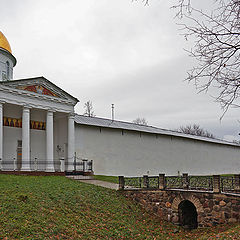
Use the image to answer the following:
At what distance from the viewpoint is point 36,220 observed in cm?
984

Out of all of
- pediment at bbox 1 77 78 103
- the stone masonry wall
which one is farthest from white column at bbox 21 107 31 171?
the stone masonry wall

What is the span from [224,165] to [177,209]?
27686mm

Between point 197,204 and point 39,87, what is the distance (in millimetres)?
13752

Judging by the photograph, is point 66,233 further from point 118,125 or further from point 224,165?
point 224,165

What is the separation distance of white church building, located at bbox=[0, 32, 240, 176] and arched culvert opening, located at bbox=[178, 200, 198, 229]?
32.2ft

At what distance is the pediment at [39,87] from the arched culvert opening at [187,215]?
12.6m

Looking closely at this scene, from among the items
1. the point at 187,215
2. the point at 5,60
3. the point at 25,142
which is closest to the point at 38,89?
the point at 25,142

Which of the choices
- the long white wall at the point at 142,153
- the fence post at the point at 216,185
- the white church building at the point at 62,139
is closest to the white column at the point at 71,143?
the white church building at the point at 62,139

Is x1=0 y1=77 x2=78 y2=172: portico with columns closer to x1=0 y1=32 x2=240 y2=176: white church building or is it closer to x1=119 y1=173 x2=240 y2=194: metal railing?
x1=0 y1=32 x2=240 y2=176: white church building

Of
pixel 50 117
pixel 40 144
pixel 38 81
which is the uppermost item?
pixel 38 81

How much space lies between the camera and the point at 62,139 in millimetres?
25422

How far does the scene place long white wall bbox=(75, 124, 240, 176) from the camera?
84.9ft

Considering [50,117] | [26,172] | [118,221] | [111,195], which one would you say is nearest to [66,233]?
[118,221]

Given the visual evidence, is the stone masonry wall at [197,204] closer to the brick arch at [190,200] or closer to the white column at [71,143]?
the brick arch at [190,200]
